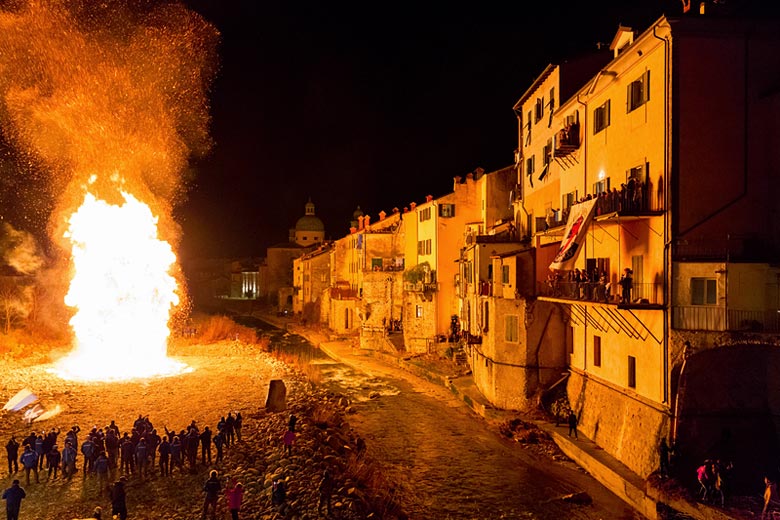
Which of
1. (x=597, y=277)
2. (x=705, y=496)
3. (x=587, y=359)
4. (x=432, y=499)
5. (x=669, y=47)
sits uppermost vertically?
(x=669, y=47)

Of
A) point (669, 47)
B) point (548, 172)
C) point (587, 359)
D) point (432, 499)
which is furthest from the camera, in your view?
point (548, 172)

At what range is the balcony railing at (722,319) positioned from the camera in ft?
59.4

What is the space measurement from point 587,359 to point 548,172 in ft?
37.3

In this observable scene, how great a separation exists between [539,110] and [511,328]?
13.8 meters

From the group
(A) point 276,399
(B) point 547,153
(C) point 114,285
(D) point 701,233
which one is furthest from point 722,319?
(C) point 114,285

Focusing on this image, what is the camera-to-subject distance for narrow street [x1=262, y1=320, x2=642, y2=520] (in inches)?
804

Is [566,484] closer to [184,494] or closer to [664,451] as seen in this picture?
[664,451]

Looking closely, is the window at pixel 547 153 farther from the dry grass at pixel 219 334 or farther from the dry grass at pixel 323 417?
the dry grass at pixel 219 334

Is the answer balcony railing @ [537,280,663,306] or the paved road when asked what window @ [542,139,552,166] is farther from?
the paved road

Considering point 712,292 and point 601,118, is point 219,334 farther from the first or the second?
point 712,292

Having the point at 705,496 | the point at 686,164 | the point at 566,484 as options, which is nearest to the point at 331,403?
the point at 566,484

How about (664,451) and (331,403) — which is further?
(331,403)

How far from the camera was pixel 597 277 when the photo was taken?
80.9ft

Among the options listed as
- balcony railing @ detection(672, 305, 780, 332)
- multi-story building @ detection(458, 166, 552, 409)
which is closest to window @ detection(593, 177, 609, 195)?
multi-story building @ detection(458, 166, 552, 409)
